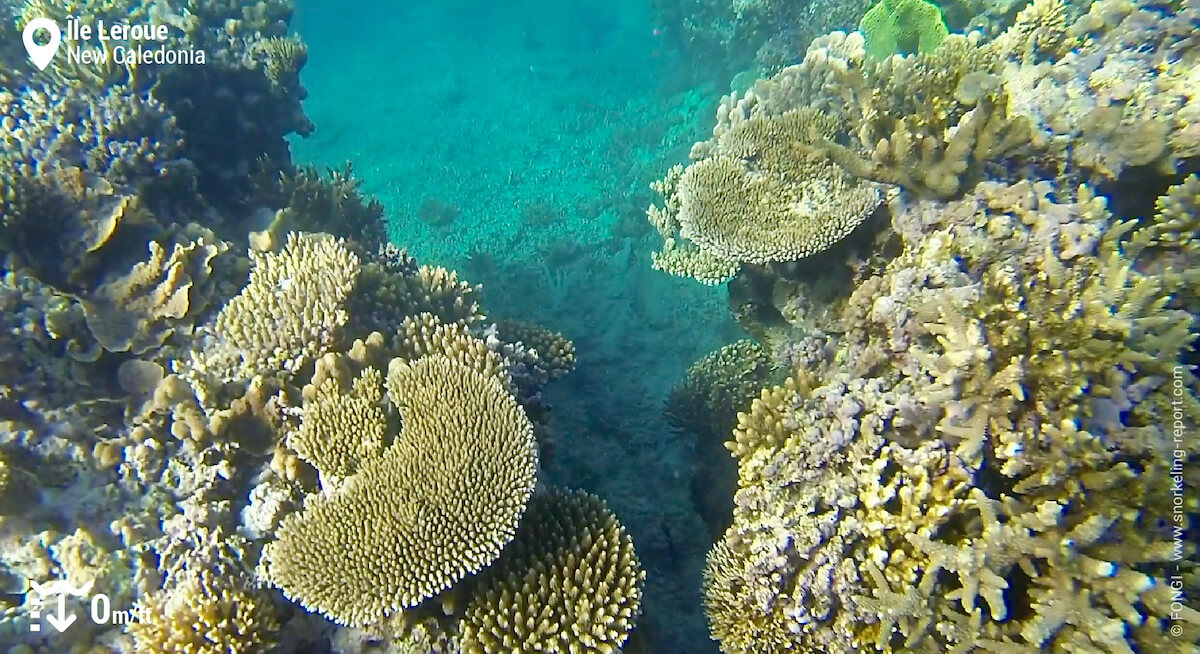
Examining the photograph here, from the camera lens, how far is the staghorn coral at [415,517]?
11.2ft

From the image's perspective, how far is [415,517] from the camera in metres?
3.45

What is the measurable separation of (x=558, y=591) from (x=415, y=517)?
0.88 m

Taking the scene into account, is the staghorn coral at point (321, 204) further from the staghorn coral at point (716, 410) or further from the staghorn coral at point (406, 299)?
the staghorn coral at point (716, 410)

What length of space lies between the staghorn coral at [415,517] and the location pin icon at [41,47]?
5.42m

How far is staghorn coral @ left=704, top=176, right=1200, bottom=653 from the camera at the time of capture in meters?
2.94

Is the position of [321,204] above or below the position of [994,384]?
above

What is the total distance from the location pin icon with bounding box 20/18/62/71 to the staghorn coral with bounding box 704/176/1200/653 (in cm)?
704

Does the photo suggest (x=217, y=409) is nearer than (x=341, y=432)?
No

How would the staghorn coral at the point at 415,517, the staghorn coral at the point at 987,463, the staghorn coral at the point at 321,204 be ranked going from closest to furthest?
the staghorn coral at the point at 987,463 → the staghorn coral at the point at 415,517 → the staghorn coral at the point at 321,204

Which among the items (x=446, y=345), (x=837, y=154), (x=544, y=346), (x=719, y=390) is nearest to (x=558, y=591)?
(x=446, y=345)

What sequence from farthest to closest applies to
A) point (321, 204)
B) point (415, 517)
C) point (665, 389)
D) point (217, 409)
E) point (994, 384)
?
point (665, 389) < point (321, 204) < point (217, 409) < point (415, 517) < point (994, 384)

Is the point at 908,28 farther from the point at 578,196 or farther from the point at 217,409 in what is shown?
the point at 217,409

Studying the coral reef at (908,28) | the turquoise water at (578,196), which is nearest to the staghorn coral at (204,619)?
the turquoise water at (578,196)

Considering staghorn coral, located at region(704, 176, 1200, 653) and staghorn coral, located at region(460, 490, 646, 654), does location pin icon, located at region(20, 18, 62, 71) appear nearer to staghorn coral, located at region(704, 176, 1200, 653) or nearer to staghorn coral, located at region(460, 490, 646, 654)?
staghorn coral, located at region(460, 490, 646, 654)
